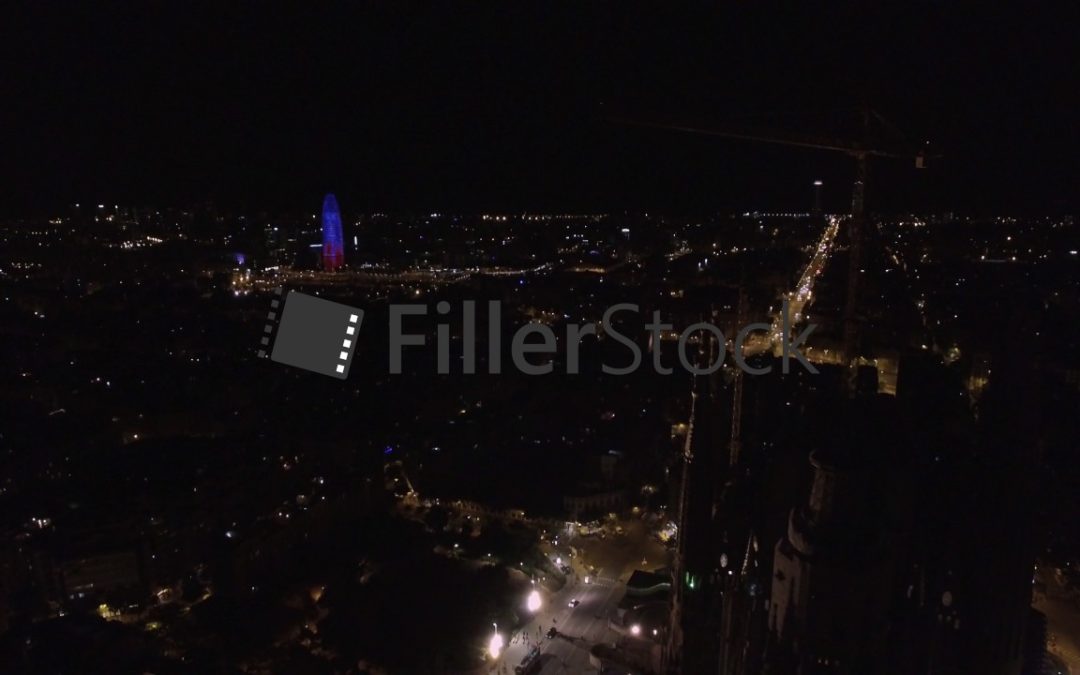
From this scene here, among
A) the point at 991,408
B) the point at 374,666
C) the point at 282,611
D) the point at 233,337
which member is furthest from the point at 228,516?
the point at 233,337

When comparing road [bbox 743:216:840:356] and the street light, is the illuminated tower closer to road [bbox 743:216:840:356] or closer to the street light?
road [bbox 743:216:840:356]

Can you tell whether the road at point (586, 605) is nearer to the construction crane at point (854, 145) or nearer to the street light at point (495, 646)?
A: the street light at point (495, 646)

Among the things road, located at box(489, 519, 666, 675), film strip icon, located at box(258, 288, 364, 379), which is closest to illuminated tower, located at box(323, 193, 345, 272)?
film strip icon, located at box(258, 288, 364, 379)

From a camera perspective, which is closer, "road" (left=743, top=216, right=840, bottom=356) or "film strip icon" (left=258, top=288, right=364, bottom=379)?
"film strip icon" (left=258, top=288, right=364, bottom=379)

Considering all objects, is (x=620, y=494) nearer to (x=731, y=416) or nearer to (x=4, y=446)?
(x=731, y=416)

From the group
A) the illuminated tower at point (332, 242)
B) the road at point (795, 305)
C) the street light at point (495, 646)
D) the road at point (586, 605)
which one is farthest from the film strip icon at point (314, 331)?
the illuminated tower at point (332, 242)
